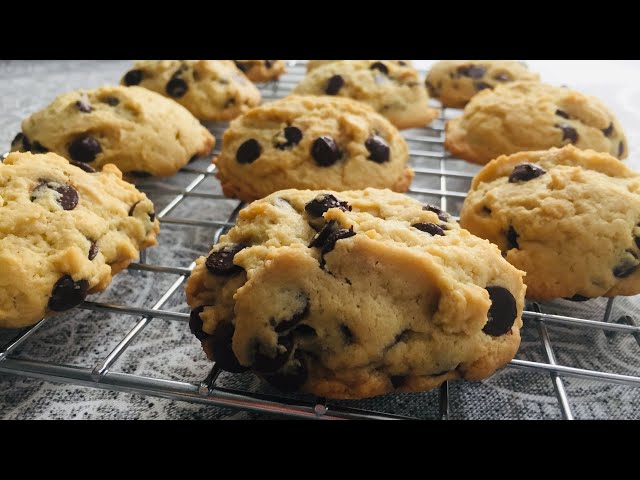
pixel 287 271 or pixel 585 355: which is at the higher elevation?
pixel 287 271

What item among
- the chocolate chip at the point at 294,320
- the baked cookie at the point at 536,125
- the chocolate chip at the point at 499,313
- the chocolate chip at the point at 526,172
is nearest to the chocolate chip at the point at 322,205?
the chocolate chip at the point at 294,320

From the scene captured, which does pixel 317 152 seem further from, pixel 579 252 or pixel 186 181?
pixel 579 252

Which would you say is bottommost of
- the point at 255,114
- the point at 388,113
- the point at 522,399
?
the point at 522,399

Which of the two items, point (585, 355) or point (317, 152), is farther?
point (317, 152)

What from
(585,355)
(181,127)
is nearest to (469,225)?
(585,355)

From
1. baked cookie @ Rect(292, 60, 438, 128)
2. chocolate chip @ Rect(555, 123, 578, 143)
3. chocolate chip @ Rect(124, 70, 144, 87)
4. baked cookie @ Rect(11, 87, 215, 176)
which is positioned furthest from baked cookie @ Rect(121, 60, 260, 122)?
chocolate chip @ Rect(555, 123, 578, 143)

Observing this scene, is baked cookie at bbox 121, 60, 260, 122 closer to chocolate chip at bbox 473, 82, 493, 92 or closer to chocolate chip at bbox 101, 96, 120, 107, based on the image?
chocolate chip at bbox 101, 96, 120, 107

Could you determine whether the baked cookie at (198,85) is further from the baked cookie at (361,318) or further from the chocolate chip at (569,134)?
the baked cookie at (361,318)
